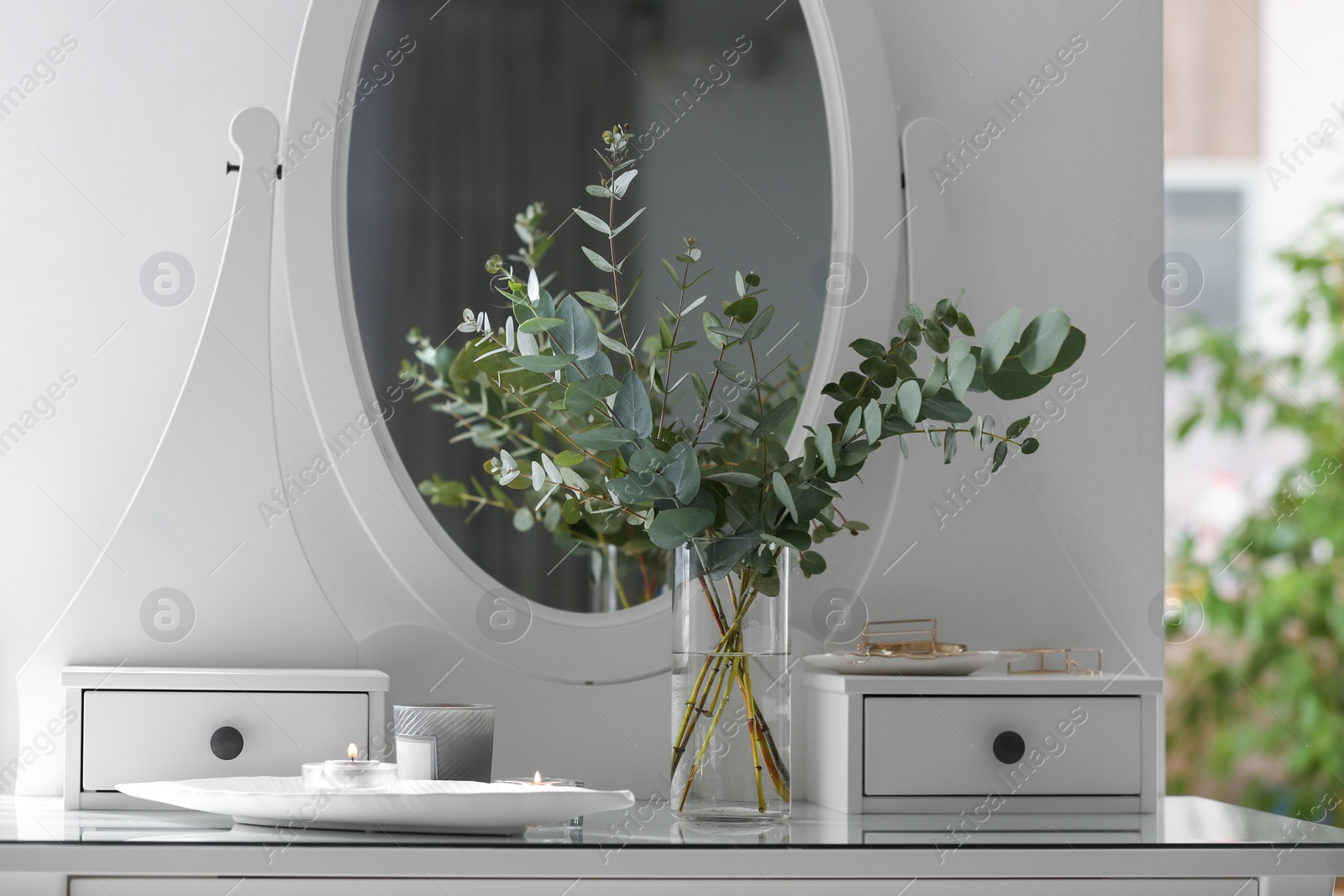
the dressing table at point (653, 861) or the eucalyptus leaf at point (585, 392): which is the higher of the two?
the eucalyptus leaf at point (585, 392)

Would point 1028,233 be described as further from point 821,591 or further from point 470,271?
point 470,271

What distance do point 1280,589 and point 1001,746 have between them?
1291 mm

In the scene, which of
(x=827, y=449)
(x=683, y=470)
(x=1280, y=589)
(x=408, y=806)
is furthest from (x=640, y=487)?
(x=1280, y=589)

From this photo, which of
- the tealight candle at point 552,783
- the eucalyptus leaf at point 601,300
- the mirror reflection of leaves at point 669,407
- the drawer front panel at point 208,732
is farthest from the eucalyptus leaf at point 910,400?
the drawer front panel at point 208,732

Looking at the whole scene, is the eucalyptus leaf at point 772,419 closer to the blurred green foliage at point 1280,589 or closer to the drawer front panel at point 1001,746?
the drawer front panel at point 1001,746

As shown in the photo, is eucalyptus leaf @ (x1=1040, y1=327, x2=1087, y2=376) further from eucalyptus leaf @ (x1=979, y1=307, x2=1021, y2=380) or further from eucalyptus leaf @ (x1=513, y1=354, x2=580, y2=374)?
eucalyptus leaf @ (x1=513, y1=354, x2=580, y2=374)

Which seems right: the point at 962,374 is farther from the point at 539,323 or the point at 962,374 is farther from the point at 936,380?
the point at 539,323

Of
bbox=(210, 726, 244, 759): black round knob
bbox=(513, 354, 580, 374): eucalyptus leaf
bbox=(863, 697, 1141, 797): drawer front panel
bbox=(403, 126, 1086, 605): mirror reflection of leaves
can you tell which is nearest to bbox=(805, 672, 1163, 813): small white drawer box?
bbox=(863, 697, 1141, 797): drawer front panel

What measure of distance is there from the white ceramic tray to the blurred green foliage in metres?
1.61

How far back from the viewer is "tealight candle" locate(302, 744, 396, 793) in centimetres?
77

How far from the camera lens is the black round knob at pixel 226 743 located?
0.87 metres

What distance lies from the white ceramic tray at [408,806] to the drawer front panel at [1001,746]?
0.24 m

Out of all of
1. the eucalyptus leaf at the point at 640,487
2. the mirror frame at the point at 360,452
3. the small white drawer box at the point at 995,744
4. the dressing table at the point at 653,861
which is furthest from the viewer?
the mirror frame at the point at 360,452

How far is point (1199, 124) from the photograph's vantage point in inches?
90.0
